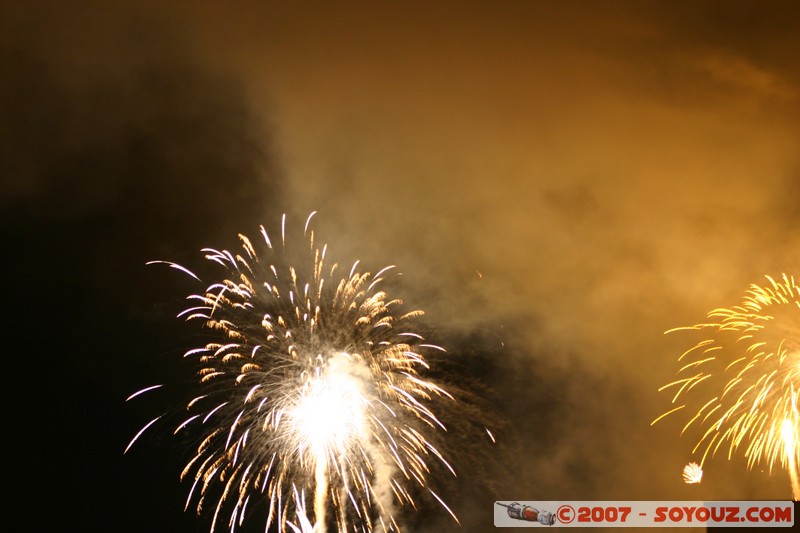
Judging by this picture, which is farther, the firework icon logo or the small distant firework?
the small distant firework

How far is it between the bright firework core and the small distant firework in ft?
64.6

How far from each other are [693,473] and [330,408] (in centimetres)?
2057

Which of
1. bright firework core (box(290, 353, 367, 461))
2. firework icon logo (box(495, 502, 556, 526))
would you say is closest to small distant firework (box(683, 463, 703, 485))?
firework icon logo (box(495, 502, 556, 526))

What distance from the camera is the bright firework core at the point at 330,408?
2133cm

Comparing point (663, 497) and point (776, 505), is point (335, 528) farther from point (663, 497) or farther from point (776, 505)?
point (663, 497)

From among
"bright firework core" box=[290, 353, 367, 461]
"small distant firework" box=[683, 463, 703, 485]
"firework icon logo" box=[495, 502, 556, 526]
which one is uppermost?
"small distant firework" box=[683, 463, 703, 485]

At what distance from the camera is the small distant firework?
35406 millimetres

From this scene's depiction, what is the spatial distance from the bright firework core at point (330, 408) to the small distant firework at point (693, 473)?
1969 centimetres

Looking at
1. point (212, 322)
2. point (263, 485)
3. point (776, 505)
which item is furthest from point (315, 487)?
point (776, 505)

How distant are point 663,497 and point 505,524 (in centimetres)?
814

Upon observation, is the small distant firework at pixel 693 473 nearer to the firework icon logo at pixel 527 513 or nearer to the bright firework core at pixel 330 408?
the firework icon logo at pixel 527 513

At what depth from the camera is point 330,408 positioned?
21438mm

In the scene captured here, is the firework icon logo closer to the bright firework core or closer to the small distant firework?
the small distant firework

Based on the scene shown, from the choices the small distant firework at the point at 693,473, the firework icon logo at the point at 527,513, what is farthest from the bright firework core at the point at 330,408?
the small distant firework at the point at 693,473
